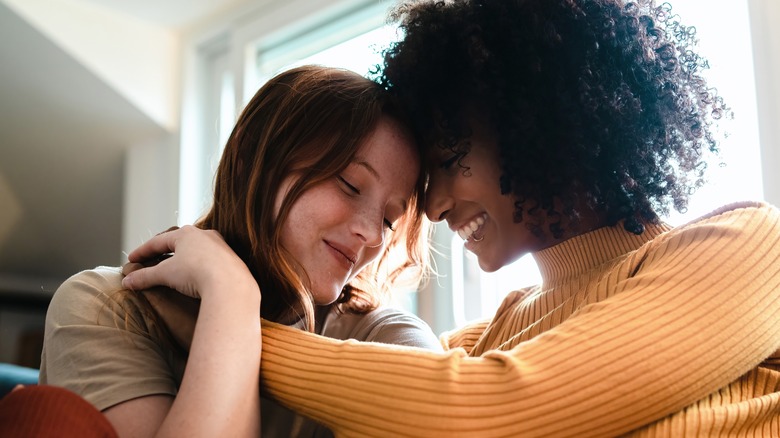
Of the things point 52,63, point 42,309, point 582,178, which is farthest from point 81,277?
point 42,309

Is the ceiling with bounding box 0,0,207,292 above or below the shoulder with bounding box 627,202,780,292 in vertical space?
above

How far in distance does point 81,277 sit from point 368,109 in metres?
0.50

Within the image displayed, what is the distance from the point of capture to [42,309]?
9.13 feet

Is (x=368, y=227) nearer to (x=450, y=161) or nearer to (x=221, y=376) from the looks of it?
(x=450, y=161)

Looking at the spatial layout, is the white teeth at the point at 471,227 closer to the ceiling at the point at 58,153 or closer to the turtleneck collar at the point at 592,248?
the turtleneck collar at the point at 592,248

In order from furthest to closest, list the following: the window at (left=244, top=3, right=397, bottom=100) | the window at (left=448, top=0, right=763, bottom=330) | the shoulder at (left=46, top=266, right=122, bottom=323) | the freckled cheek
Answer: the window at (left=244, top=3, right=397, bottom=100) < the window at (left=448, top=0, right=763, bottom=330) < the freckled cheek < the shoulder at (left=46, top=266, right=122, bottom=323)

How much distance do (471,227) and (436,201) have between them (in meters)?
0.07

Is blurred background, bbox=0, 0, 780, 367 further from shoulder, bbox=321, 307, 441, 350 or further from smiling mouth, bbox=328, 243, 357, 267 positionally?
smiling mouth, bbox=328, 243, 357, 267

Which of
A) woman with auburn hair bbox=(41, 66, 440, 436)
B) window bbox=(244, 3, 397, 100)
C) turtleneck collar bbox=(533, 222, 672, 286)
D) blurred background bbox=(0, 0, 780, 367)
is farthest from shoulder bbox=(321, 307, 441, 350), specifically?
window bbox=(244, 3, 397, 100)

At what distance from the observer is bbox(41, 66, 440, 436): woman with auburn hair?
103cm

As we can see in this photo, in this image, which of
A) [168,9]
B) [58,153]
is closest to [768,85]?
[168,9]

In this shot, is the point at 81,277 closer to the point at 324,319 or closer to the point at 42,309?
the point at 324,319

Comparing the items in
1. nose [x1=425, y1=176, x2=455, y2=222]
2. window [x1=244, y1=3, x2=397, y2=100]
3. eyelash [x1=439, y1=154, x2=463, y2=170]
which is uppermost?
window [x1=244, y1=3, x2=397, y2=100]

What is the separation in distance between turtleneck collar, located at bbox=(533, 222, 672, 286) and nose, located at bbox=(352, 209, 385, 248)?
10.5 inches
